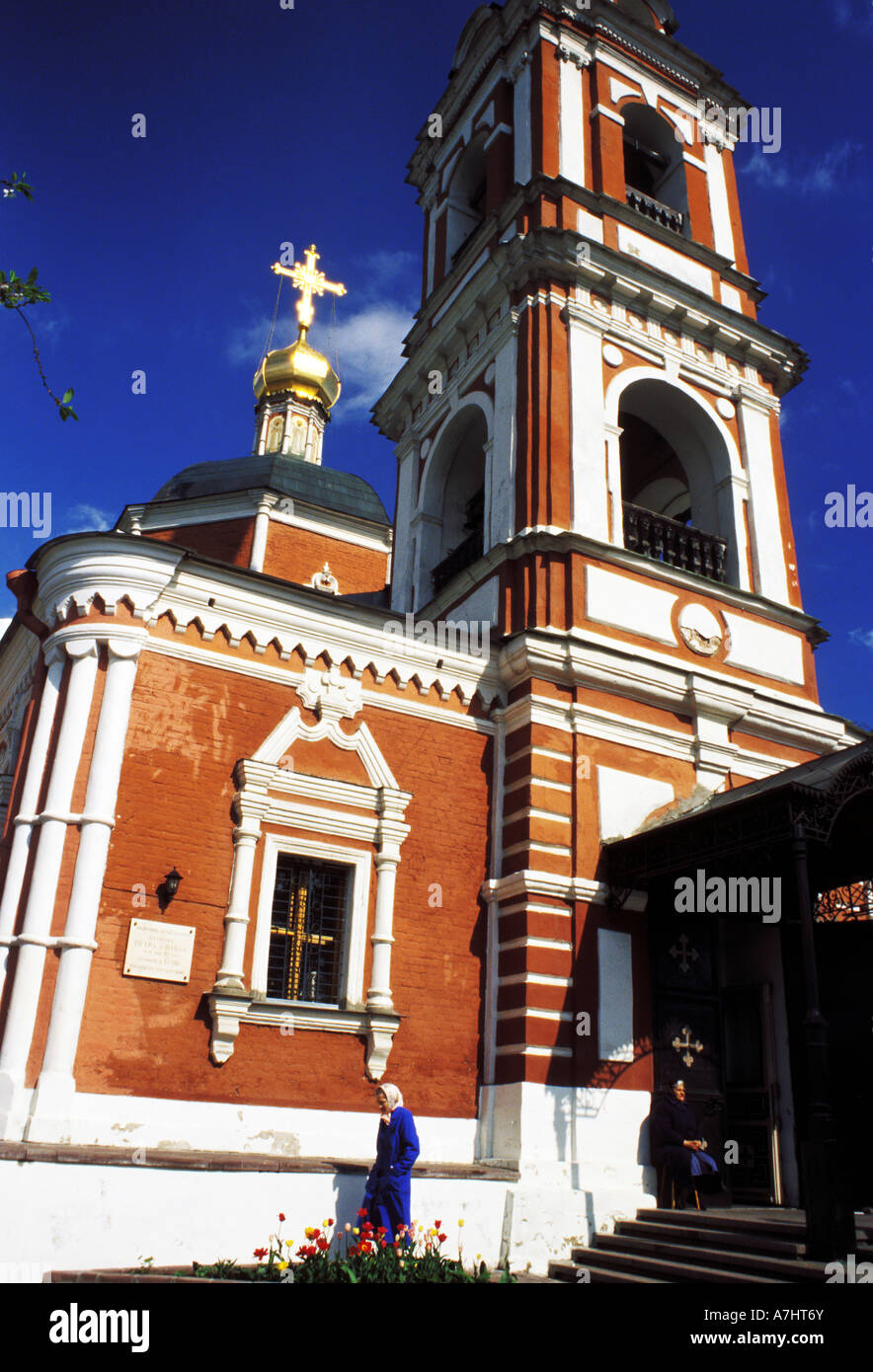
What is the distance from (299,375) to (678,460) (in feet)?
52.5

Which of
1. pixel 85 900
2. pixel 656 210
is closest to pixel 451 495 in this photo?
pixel 656 210

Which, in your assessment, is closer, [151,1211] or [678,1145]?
[151,1211]

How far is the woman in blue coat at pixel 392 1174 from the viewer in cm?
749

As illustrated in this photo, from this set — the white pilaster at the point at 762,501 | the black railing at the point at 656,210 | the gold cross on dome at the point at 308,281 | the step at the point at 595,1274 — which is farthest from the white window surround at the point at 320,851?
the gold cross on dome at the point at 308,281

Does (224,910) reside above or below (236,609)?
below

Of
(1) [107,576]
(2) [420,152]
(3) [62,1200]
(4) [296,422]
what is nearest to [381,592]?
(2) [420,152]

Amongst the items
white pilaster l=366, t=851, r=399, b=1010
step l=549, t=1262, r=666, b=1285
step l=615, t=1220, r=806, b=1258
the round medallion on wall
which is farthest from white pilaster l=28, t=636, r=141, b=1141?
the round medallion on wall

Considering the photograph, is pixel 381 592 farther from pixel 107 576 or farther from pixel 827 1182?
pixel 827 1182

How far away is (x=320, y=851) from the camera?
377 inches

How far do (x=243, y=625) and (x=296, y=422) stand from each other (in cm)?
1932

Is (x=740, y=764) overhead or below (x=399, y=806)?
overhead

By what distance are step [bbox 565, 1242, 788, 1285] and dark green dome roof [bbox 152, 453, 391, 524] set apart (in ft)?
51.5

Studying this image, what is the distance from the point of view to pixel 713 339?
46.4 ft

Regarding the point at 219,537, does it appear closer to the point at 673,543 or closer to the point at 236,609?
the point at 673,543
